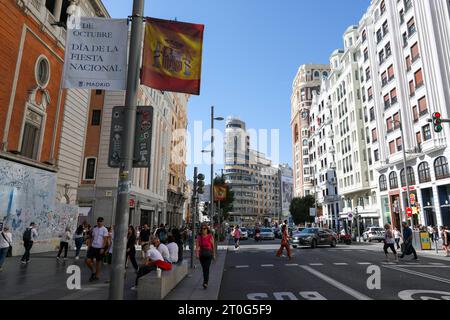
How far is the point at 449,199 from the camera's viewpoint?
1129 inches

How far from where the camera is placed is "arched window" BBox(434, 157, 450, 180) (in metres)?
28.3

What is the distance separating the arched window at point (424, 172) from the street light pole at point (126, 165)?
110ft

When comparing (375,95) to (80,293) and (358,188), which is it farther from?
(80,293)

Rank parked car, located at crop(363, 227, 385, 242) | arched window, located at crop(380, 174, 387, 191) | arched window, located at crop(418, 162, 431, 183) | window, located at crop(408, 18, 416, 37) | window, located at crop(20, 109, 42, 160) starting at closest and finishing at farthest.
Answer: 1. window, located at crop(20, 109, 42, 160)
2. arched window, located at crop(418, 162, 431, 183)
3. window, located at crop(408, 18, 416, 37)
4. parked car, located at crop(363, 227, 385, 242)
5. arched window, located at crop(380, 174, 387, 191)

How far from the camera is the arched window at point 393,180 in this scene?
3683 centimetres

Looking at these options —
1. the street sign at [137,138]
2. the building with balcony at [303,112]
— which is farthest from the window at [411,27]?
the building with balcony at [303,112]

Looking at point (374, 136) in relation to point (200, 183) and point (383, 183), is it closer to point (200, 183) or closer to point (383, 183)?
point (383, 183)

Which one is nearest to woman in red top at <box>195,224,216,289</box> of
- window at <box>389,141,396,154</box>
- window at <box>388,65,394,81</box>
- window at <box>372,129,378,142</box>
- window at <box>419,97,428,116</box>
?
window at <box>419,97,428,116</box>

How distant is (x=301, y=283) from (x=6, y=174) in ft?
47.9

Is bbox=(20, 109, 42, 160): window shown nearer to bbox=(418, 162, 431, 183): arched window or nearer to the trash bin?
the trash bin

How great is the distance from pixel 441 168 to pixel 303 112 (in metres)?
62.1

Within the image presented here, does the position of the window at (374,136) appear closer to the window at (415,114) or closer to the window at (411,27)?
the window at (415,114)

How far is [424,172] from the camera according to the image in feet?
104

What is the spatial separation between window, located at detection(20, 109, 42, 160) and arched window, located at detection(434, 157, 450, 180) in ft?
107
